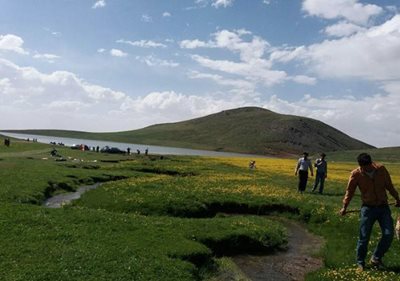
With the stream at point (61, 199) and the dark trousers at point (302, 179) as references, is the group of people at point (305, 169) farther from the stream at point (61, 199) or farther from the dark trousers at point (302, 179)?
the stream at point (61, 199)

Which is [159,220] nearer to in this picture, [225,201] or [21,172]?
[225,201]

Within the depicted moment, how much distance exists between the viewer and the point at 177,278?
15.5 meters

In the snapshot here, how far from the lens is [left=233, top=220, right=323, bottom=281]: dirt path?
1875 centimetres

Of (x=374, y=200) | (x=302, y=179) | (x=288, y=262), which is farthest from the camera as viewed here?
(x=302, y=179)

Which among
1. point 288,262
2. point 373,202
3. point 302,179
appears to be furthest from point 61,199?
point 373,202

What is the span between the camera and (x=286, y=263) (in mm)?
20688

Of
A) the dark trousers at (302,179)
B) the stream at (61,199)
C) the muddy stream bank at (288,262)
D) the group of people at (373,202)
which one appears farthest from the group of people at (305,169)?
the group of people at (373,202)

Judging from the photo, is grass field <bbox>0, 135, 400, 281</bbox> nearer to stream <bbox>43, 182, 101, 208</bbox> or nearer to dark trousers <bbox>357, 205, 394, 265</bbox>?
stream <bbox>43, 182, 101, 208</bbox>

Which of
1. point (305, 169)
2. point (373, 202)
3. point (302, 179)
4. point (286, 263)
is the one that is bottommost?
point (286, 263)

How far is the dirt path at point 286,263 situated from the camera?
61.5 ft

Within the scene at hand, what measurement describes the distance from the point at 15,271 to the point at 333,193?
105 feet

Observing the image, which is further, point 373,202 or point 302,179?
point 302,179

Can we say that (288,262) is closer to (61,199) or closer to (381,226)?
(381,226)

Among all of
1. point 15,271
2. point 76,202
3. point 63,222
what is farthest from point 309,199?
point 15,271
